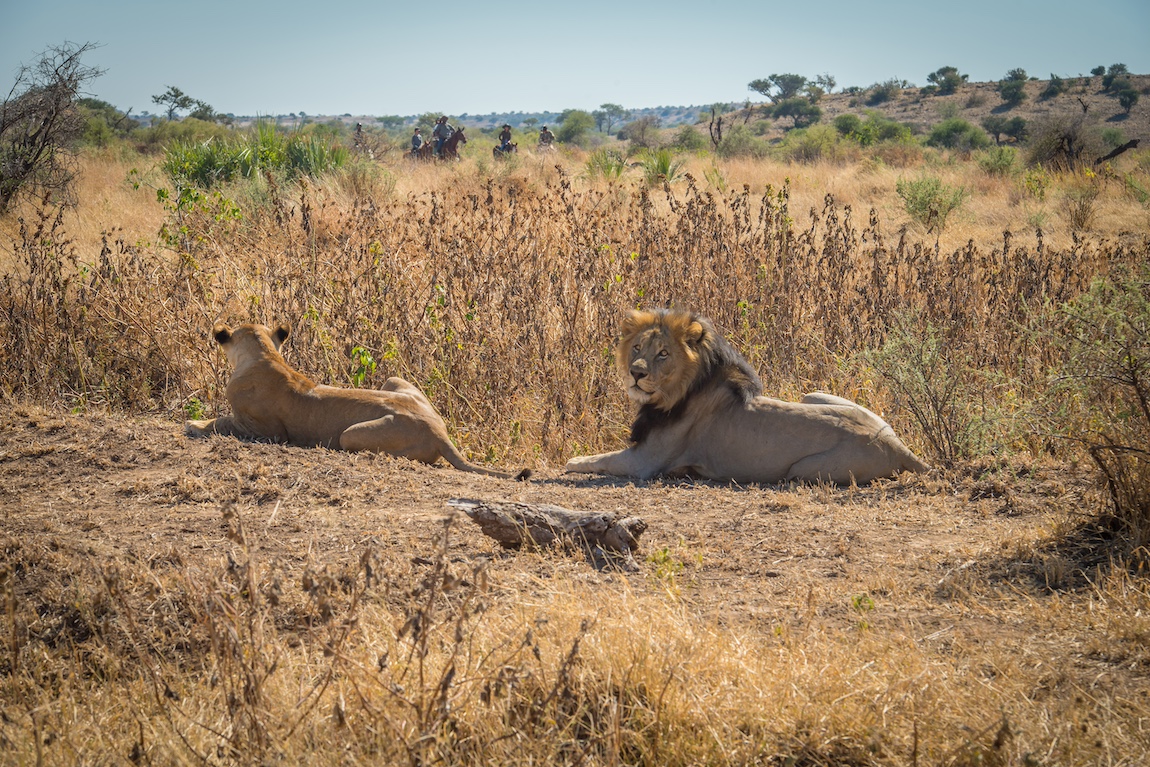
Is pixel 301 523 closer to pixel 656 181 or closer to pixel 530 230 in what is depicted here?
pixel 530 230

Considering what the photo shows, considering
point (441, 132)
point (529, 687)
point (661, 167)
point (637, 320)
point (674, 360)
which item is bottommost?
point (529, 687)

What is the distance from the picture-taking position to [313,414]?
7434mm

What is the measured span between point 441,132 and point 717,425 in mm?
26310

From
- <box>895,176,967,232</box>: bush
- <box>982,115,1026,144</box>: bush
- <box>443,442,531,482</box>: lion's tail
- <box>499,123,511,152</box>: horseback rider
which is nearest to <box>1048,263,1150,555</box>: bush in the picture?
<box>443,442,531,482</box>: lion's tail

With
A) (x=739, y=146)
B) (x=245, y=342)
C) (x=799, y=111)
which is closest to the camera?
(x=245, y=342)

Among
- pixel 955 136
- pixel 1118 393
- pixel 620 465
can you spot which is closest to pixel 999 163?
pixel 955 136

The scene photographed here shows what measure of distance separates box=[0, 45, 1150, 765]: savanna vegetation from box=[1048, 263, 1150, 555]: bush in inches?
0.9

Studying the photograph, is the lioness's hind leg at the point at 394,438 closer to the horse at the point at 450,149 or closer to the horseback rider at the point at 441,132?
the horse at the point at 450,149

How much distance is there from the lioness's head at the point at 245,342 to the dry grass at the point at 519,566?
0.89m

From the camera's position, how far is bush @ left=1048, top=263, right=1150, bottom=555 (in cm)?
482

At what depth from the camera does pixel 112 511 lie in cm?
555

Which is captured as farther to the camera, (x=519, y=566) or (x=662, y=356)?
(x=662, y=356)

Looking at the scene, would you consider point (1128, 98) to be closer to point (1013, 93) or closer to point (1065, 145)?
point (1013, 93)

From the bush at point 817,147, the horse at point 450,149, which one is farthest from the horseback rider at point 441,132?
the bush at point 817,147
